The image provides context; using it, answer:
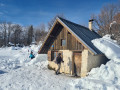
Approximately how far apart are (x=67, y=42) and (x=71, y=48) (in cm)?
66

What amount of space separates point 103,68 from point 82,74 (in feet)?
5.89

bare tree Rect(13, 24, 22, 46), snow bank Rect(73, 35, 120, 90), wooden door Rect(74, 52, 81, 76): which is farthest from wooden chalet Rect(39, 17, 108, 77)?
bare tree Rect(13, 24, 22, 46)

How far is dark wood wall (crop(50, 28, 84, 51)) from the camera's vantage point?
28.7 feet

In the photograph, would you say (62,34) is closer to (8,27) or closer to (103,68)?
(103,68)

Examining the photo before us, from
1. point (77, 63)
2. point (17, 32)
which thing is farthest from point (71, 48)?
point (17, 32)

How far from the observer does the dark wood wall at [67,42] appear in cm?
873

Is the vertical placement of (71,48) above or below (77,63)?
above

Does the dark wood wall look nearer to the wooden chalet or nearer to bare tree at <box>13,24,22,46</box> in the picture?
the wooden chalet

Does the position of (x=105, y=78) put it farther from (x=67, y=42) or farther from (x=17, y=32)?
(x=17, y=32)

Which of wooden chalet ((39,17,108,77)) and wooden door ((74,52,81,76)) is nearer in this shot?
wooden chalet ((39,17,108,77))

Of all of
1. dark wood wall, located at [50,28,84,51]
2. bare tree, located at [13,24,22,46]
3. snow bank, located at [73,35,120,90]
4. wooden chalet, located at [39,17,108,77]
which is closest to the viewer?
snow bank, located at [73,35,120,90]

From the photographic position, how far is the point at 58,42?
10.1 m

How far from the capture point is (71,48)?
912cm

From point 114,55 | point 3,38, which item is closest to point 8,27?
point 3,38
